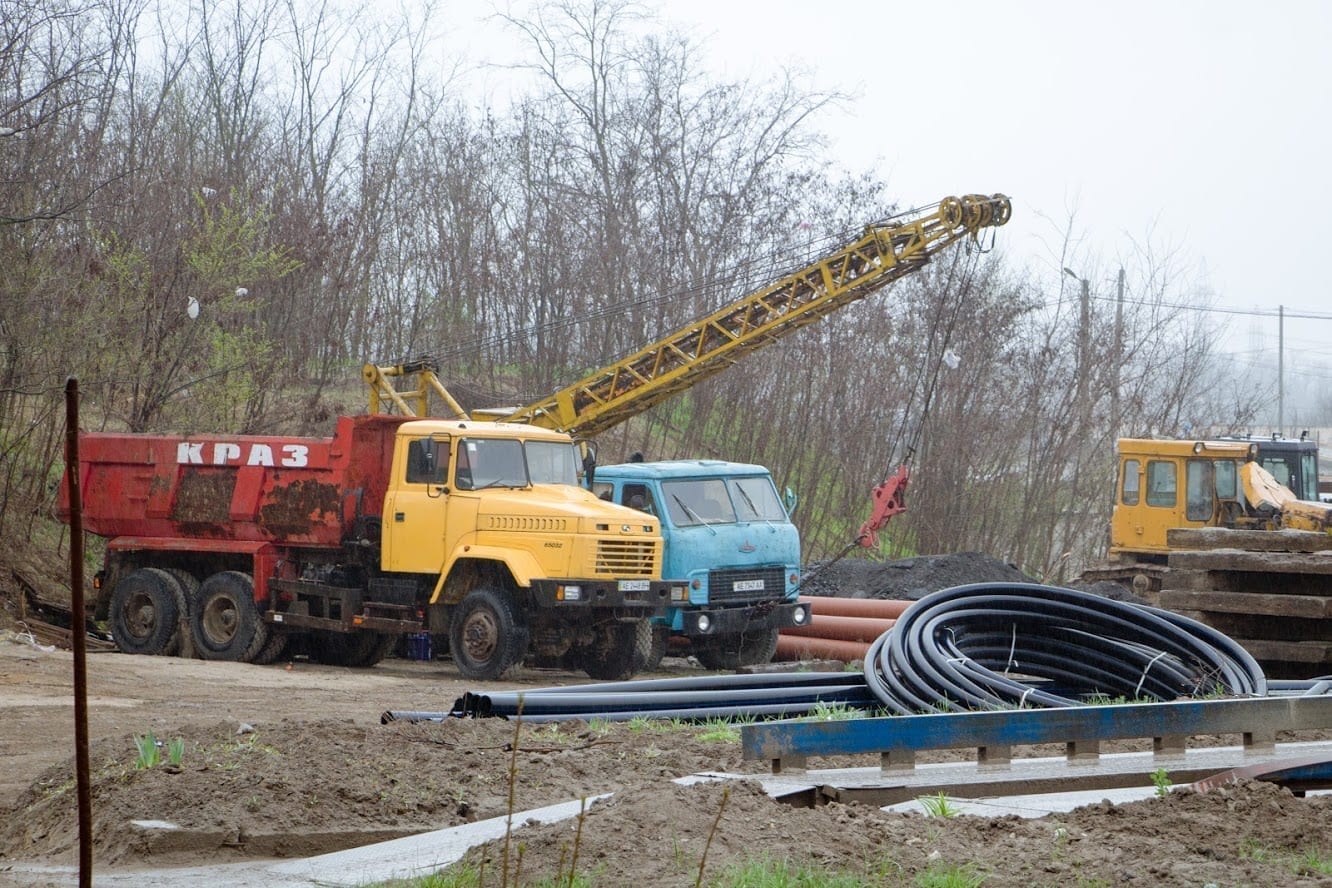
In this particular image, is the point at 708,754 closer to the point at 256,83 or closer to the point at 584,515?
the point at 584,515

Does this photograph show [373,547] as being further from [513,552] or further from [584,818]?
[584,818]

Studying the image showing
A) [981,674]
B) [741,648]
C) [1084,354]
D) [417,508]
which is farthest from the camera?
[1084,354]

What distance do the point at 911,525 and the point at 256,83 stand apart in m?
18.1

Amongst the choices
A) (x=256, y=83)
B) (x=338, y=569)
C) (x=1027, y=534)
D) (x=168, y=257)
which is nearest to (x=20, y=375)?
(x=168, y=257)

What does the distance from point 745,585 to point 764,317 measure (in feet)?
23.5

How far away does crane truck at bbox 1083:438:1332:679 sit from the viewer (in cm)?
1334

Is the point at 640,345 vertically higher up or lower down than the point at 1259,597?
higher up

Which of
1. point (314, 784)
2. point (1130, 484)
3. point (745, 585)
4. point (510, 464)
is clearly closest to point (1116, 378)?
point (1130, 484)

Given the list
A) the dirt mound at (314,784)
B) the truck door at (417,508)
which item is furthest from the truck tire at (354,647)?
the dirt mound at (314,784)

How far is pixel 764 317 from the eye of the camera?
24.2 m

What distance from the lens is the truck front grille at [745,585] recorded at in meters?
18.0

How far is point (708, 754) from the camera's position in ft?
26.0

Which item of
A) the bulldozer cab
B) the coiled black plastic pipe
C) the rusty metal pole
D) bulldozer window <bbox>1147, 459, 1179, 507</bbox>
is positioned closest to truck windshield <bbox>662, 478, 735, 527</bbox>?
the coiled black plastic pipe

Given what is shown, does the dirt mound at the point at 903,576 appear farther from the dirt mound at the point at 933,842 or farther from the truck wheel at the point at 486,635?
the dirt mound at the point at 933,842
